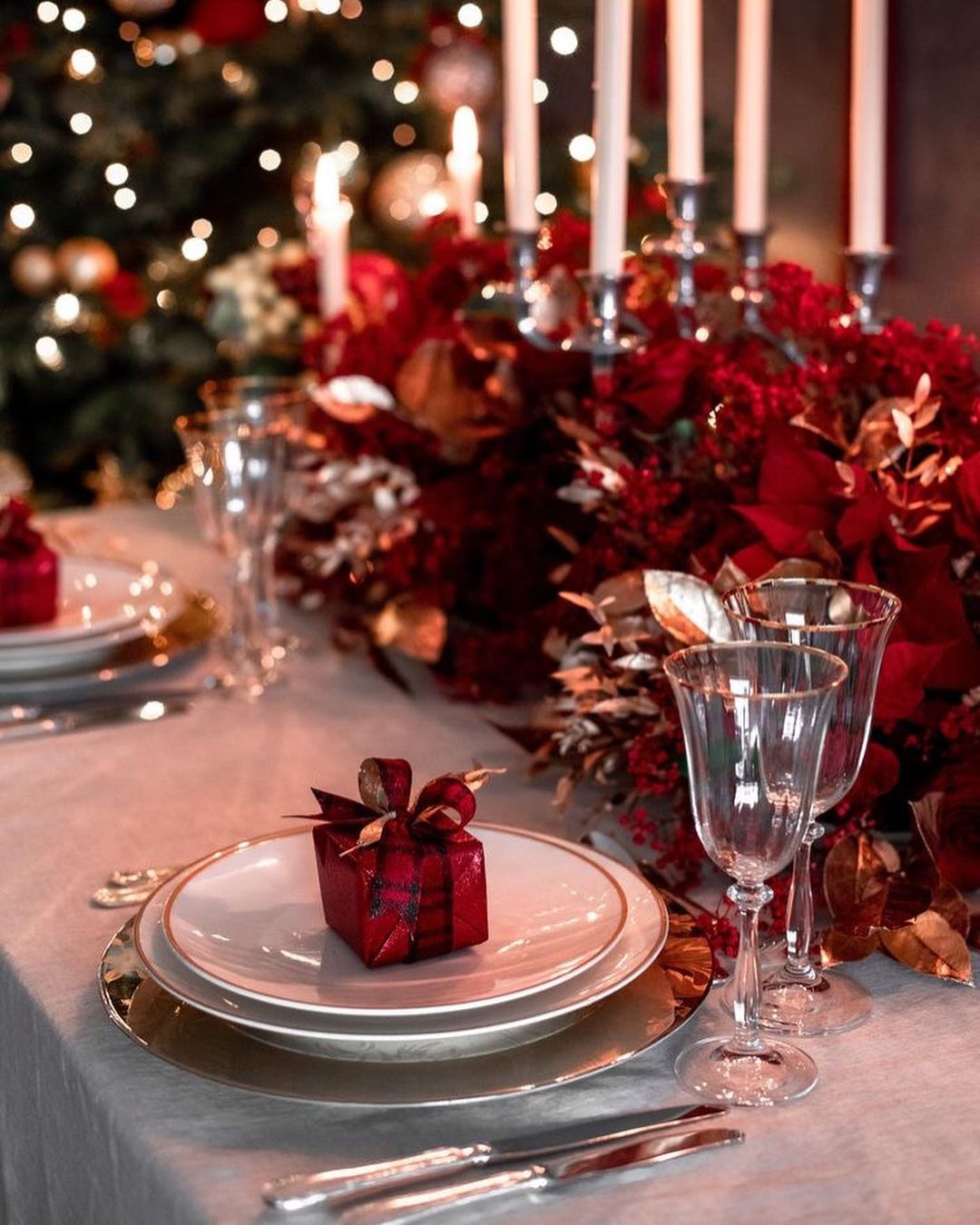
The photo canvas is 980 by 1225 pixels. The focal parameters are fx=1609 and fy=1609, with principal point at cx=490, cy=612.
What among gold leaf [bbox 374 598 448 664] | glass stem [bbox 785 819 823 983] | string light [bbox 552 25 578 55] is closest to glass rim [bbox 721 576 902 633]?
glass stem [bbox 785 819 823 983]

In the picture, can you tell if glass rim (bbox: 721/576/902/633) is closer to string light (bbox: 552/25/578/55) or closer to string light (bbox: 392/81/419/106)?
string light (bbox: 552/25/578/55)

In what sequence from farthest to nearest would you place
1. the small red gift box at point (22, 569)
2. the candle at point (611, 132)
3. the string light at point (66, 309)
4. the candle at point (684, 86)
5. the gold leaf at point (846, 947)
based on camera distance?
the string light at point (66, 309), the small red gift box at point (22, 569), the candle at point (684, 86), the candle at point (611, 132), the gold leaf at point (846, 947)

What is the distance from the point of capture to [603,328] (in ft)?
3.95

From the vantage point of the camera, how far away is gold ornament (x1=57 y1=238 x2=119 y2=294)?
334 cm

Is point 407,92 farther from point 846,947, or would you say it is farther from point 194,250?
point 846,947

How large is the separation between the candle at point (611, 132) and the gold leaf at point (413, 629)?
32 cm

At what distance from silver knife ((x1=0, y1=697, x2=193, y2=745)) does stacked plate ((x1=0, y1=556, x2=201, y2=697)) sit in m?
0.04

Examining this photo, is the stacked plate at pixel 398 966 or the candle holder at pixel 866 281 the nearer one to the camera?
the stacked plate at pixel 398 966

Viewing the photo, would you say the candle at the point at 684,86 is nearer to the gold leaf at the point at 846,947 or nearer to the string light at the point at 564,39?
the gold leaf at the point at 846,947

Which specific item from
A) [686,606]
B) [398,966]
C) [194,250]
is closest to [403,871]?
[398,966]

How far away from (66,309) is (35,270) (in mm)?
104

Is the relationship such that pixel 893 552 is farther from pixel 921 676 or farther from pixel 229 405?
pixel 229 405

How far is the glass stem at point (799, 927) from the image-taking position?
826 millimetres

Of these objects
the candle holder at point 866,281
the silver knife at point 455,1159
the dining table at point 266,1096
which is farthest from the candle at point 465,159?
the silver knife at point 455,1159
